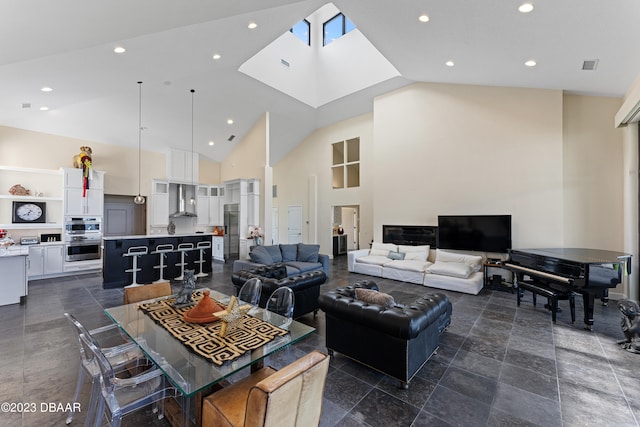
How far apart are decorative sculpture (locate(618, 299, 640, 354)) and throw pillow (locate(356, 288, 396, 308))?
9.24ft

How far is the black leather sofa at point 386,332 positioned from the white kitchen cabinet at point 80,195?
7.44 metres

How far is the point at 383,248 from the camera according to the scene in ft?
23.8

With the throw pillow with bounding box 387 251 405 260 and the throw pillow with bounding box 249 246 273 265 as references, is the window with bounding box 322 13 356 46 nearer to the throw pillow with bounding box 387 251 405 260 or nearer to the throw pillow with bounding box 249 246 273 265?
the throw pillow with bounding box 387 251 405 260

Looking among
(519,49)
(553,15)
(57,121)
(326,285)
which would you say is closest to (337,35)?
(519,49)

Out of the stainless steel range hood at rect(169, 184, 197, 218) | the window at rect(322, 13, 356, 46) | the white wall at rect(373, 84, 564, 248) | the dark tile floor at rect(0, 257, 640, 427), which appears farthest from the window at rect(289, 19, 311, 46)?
the dark tile floor at rect(0, 257, 640, 427)

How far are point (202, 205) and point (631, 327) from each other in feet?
34.5

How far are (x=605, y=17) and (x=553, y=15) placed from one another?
0.51 metres

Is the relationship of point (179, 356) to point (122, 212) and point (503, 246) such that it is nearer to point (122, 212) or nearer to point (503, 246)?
point (503, 246)

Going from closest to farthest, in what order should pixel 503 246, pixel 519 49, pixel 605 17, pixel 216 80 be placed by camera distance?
pixel 605 17 < pixel 519 49 < pixel 503 246 < pixel 216 80

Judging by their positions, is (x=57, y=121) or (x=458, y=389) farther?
(x=57, y=121)

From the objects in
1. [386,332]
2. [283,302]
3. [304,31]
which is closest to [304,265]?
[283,302]

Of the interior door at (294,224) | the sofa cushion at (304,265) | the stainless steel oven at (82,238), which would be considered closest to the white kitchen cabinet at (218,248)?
the interior door at (294,224)

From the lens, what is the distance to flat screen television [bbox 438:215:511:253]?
18.8 ft

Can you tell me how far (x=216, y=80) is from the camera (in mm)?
6516
